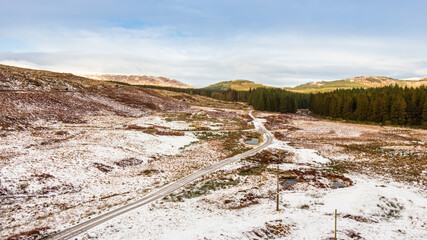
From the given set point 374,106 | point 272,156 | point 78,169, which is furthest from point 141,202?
point 374,106

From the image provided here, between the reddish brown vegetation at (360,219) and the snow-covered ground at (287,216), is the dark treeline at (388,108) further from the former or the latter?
the reddish brown vegetation at (360,219)

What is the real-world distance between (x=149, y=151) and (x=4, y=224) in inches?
796

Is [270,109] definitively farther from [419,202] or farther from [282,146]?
[419,202]

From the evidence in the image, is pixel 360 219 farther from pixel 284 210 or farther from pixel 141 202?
pixel 141 202

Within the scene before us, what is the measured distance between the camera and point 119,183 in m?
23.0

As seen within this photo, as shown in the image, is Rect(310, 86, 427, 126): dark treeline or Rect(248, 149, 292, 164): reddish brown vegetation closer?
Rect(248, 149, 292, 164): reddish brown vegetation

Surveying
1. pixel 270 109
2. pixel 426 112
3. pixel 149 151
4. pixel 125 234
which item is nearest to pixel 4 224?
pixel 125 234

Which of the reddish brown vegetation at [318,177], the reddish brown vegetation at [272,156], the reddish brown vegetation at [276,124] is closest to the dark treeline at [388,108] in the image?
the reddish brown vegetation at [276,124]

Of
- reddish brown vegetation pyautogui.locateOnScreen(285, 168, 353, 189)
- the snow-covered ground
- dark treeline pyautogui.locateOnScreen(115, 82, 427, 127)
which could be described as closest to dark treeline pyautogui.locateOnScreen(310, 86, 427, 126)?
dark treeline pyautogui.locateOnScreen(115, 82, 427, 127)

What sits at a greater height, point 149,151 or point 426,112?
point 426,112

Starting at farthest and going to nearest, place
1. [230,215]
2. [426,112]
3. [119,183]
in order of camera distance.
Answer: [426,112], [119,183], [230,215]

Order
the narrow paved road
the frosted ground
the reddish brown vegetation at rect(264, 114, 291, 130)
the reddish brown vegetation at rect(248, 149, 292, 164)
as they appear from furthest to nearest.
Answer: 1. the reddish brown vegetation at rect(264, 114, 291, 130)
2. the reddish brown vegetation at rect(248, 149, 292, 164)
3. the frosted ground
4. the narrow paved road

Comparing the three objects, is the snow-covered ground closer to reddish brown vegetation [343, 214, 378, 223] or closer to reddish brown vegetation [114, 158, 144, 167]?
reddish brown vegetation [343, 214, 378, 223]

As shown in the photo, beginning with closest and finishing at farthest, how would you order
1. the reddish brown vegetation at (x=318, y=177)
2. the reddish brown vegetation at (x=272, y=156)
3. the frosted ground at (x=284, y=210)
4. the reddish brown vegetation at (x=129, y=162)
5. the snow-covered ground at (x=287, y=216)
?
the snow-covered ground at (x=287, y=216) < the frosted ground at (x=284, y=210) < the reddish brown vegetation at (x=318, y=177) < the reddish brown vegetation at (x=129, y=162) < the reddish brown vegetation at (x=272, y=156)
